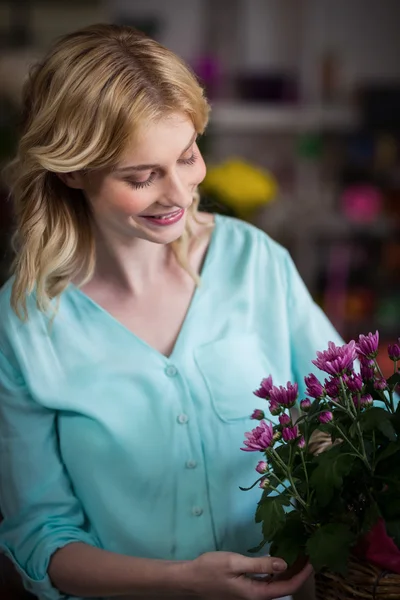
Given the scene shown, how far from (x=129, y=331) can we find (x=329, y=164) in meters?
3.72

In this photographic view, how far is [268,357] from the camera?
1346mm

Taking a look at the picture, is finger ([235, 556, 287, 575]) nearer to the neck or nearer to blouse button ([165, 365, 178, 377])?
blouse button ([165, 365, 178, 377])

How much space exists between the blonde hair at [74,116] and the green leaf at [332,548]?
547 millimetres

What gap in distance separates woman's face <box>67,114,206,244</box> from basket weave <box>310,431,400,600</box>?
0.50m

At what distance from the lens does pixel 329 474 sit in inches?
37.3

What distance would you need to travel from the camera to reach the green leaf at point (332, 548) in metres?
0.94

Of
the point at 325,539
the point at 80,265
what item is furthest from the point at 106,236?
the point at 325,539

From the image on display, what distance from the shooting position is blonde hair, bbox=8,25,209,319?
1.11 meters

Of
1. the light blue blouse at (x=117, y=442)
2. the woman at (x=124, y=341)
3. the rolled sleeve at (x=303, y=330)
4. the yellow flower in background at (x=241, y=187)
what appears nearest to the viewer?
the woman at (x=124, y=341)

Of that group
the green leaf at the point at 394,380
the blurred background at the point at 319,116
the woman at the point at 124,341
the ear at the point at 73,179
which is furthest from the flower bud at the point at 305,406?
the blurred background at the point at 319,116

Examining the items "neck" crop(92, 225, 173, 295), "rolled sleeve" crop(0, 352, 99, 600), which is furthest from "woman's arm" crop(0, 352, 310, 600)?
"neck" crop(92, 225, 173, 295)

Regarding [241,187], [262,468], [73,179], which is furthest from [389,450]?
[241,187]

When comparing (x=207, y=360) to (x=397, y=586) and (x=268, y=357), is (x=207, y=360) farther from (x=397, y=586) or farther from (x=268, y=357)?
(x=397, y=586)

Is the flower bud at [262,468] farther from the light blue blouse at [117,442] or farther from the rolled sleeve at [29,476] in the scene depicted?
the rolled sleeve at [29,476]
